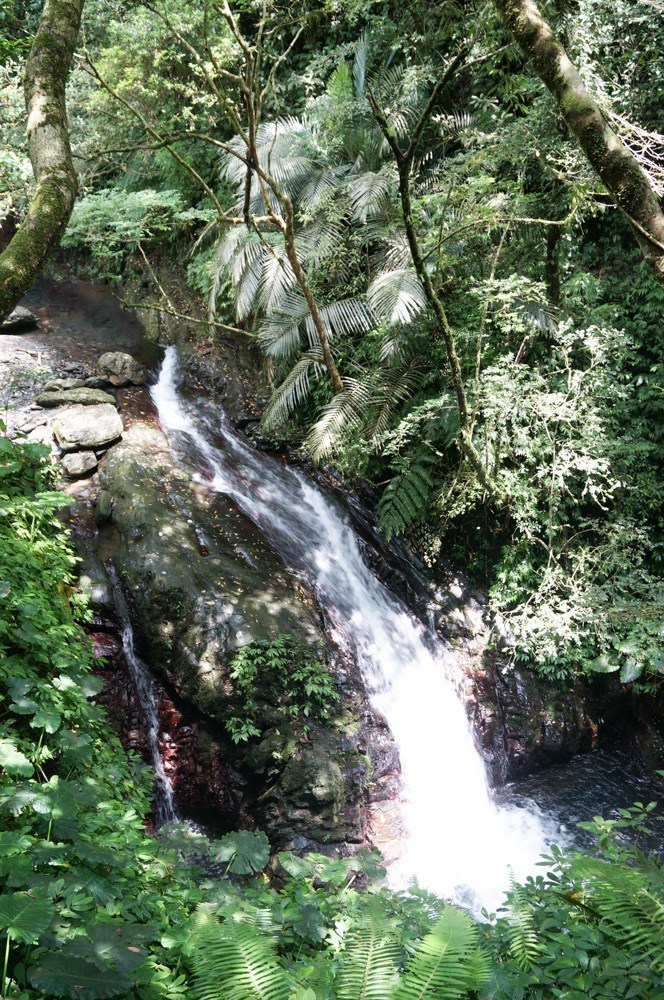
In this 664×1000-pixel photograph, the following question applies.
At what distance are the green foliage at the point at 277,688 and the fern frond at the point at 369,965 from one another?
3.14m

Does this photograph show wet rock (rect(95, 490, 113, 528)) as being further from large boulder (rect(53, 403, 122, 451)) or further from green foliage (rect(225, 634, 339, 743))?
green foliage (rect(225, 634, 339, 743))

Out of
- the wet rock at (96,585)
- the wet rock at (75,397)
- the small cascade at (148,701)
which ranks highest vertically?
the wet rock at (75,397)

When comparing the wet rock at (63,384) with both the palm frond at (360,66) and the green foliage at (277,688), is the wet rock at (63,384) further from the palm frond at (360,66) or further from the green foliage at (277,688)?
the palm frond at (360,66)

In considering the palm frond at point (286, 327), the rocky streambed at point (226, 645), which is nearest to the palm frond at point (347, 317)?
the palm frond at point (286, 327)

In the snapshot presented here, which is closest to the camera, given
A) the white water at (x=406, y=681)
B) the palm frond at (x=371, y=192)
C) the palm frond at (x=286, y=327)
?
the white water at (x=406, y=681)

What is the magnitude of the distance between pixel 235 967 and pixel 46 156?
3347mm

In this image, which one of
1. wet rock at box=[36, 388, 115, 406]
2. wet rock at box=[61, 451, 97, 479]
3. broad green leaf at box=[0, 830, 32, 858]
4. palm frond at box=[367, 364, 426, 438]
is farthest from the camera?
palm frond at box=[367, 364, 426, 438]

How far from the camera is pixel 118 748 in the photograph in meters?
3.89

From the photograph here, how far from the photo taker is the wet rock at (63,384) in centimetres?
712

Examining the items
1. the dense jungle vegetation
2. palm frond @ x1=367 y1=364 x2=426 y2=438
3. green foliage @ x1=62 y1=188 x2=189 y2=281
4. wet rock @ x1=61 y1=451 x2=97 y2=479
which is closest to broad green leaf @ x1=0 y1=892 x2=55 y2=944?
the dense jungle vegetation

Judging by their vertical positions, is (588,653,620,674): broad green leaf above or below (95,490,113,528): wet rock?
above

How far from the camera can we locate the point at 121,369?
8.14 meters

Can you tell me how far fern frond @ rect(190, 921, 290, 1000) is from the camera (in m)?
1.56

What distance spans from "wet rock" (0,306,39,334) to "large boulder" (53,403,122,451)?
303 centimetres
